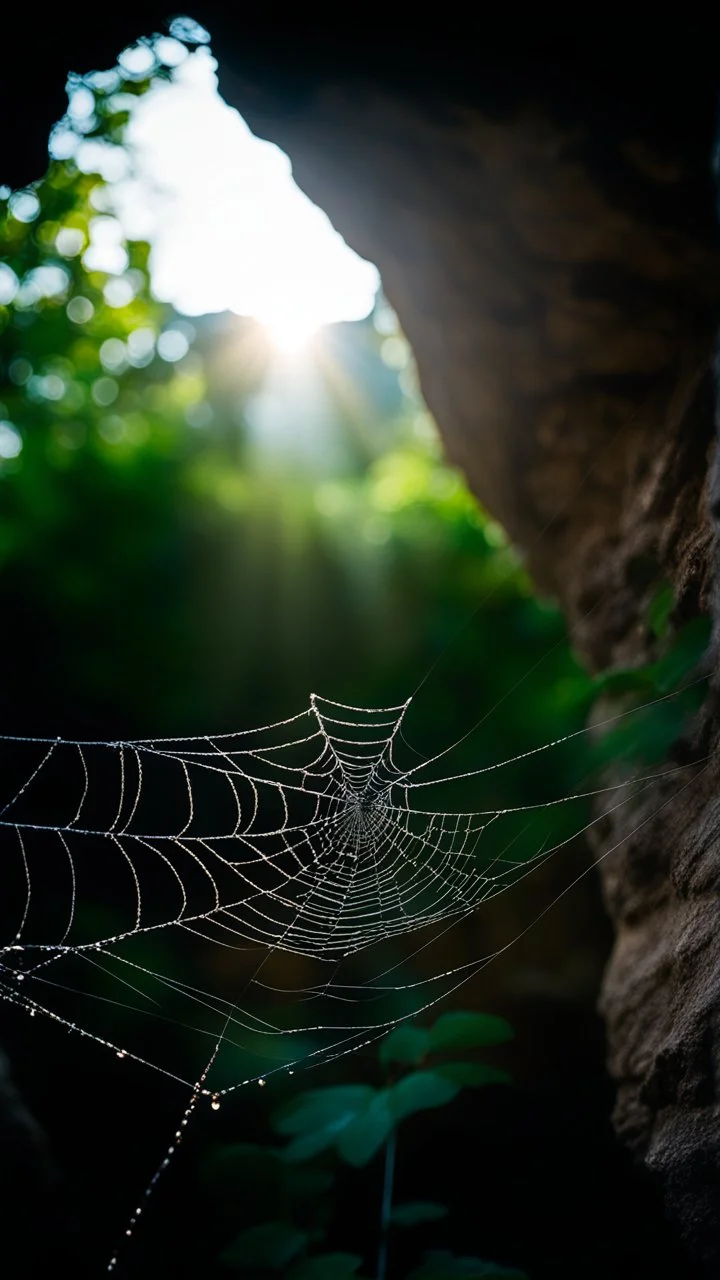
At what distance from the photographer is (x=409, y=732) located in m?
4.99

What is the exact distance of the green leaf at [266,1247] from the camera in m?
1.76

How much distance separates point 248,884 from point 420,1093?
2.45 meters

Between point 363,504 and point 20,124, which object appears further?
point 363,504

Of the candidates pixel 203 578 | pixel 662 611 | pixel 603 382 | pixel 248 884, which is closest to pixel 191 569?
pixel 203 578

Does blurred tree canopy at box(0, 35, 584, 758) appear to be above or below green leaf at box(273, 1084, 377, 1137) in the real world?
above

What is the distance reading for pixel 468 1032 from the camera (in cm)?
194

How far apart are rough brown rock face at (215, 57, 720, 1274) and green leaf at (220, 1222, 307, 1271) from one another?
3.10ft

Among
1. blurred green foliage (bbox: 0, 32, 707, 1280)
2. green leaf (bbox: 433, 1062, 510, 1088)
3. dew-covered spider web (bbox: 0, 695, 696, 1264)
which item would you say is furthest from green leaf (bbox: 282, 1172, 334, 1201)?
blurred green foliage (bbox: 0, 32, 707, 1280)

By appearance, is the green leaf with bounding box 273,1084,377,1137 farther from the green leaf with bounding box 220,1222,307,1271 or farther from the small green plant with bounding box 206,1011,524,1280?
the green leaf with bounding box 220,1222,307,1271

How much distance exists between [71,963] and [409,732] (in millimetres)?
2466

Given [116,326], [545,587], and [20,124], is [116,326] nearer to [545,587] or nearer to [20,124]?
[20,124]

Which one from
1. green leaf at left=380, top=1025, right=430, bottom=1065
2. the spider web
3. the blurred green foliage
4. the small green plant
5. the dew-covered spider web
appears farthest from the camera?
the blurred green foliage

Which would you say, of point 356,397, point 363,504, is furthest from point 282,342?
point 356,397

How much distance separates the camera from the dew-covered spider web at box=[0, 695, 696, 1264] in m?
3.01
